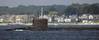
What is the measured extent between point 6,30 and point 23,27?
67.4 inches

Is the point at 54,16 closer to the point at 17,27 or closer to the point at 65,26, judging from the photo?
the point at 65,26

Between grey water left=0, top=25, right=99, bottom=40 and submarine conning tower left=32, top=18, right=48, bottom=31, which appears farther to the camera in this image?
submarine conning tower left=32, top=18, right=48, bottom=31

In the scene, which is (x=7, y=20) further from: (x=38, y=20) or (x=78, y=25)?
(x=78, y=25)

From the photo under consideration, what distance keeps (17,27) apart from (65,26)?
3.21 metres

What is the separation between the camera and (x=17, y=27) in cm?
2036

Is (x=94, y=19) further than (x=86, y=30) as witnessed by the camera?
Yes

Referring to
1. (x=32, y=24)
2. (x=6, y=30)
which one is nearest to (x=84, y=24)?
(x=32, y=24)

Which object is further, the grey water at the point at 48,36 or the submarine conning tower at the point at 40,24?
the submarine conning tower at the point at 40,24

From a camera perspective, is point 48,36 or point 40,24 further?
point 40,24

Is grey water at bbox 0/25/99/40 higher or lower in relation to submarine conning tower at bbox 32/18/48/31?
lower

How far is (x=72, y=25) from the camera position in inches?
867

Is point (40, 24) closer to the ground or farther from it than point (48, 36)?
farther from it

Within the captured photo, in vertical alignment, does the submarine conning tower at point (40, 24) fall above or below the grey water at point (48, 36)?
above

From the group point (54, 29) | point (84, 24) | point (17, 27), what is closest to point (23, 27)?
point (17, 27)
